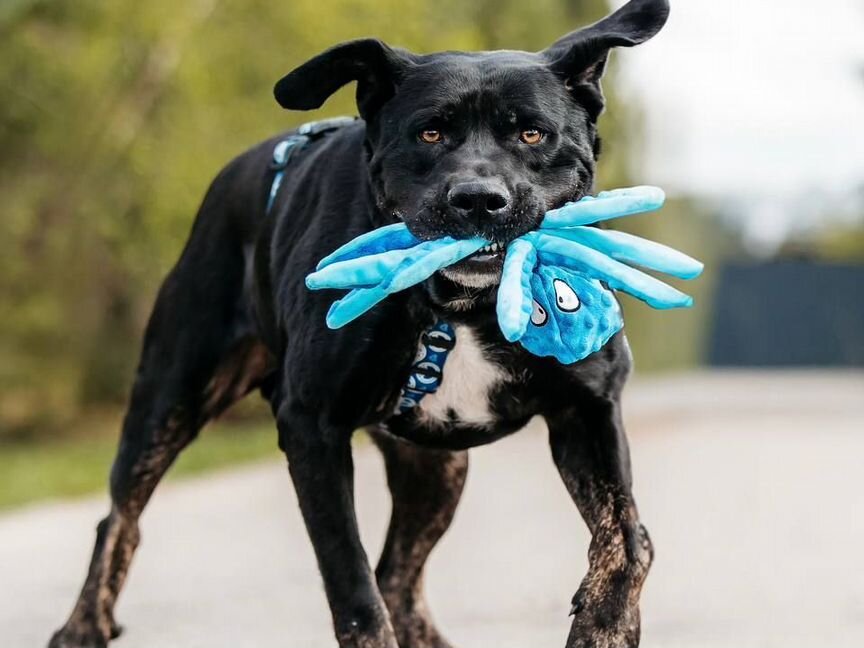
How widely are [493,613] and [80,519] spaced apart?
13.9ft

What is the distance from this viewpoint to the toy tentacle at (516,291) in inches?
148

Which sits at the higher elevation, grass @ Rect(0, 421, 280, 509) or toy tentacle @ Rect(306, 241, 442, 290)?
grass @ Rect(0, 421, 280, 509)

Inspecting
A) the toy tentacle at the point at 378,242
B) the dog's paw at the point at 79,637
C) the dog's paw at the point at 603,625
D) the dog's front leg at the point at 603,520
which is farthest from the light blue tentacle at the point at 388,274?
the dog's paw at the point at 79,637

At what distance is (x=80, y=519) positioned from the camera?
10.1 meters

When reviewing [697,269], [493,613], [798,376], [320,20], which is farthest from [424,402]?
[798,376]

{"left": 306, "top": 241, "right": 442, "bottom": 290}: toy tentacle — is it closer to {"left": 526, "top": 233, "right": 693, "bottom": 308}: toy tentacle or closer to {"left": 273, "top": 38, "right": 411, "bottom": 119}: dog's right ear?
{"left": 526, "top": 233, "right": 693, "bottom": 308}: toy tentacle

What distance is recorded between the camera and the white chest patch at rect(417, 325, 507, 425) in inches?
172

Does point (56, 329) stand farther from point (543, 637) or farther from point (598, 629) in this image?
point (598, 629)

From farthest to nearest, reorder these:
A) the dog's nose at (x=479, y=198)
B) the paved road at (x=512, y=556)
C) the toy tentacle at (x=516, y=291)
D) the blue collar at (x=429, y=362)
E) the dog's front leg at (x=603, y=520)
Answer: the paved road at (x=512, y=556) < the blue collar at (x=429, y=362) < the dog's front leg at (x=603, y=520) < the dog's nose at (x=479, y=198) < the toy tentacle at (x=516, y=291)

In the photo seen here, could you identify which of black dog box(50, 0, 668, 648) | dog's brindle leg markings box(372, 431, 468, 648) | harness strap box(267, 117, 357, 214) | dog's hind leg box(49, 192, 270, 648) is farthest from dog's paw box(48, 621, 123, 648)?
harness strap box(267, 117, 357, 214)

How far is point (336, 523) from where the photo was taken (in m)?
4.25

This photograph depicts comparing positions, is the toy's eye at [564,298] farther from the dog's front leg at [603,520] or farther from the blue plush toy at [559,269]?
the dog's front leg at [603,520]

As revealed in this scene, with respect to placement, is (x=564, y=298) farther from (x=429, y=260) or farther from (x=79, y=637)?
(x=79, y=637)

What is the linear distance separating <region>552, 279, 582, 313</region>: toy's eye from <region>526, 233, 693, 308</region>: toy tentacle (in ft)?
0.18
